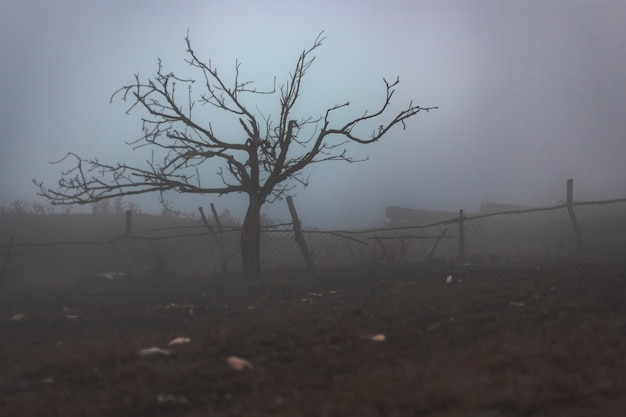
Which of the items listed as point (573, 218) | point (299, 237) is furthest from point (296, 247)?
point (573, 218)

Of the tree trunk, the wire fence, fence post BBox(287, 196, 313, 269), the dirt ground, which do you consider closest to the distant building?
the wire fence

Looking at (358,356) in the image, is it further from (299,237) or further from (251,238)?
(299,237)

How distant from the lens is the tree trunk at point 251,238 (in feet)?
35.7

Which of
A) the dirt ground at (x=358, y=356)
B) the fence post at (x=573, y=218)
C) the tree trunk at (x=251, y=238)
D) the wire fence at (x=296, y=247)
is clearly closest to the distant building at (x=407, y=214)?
the wire fence at (x=296, y=247)

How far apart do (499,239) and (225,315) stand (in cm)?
1699

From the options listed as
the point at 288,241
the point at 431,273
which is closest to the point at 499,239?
the point at 288,241

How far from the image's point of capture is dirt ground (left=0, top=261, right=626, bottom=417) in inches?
132

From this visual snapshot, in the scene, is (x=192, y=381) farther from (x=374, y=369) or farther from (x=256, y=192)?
(x=256, y=192)

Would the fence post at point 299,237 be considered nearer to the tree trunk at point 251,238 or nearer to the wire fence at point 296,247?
the wire fence at point 296,247

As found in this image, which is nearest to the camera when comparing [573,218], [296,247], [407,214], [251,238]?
[251,238]

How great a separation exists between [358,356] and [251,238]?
263 inches

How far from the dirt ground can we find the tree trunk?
2.35 meters

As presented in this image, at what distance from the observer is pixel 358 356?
14.5 feet

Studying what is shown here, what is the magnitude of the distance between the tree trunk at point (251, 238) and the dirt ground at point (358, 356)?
2.35 m
